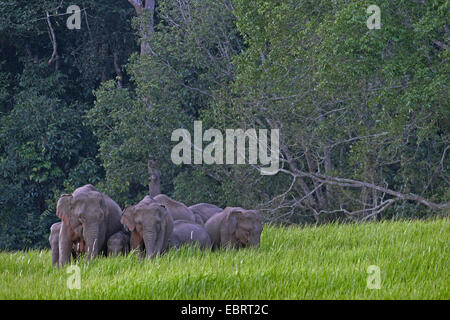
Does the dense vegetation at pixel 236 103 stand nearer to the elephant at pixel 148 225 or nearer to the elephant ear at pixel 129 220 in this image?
the elephant at pixel 148 225

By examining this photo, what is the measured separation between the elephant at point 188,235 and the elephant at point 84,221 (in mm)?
830

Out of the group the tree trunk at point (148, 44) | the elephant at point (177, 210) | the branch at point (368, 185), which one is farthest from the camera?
the tree trunk at point (148, 44)

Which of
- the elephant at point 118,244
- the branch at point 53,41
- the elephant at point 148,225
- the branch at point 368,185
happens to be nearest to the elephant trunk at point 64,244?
the elephant at point 118,244

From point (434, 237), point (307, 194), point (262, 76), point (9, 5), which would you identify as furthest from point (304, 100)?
point (9, 5)

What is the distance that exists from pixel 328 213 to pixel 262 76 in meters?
3.22

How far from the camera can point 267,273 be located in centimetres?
652

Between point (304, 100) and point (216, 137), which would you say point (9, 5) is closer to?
point (216, 137)

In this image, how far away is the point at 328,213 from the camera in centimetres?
1531

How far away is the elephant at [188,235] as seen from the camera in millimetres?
8430

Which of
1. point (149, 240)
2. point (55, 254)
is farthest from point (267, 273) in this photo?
point (55, 254)

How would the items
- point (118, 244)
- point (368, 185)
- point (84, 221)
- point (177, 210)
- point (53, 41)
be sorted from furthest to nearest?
1. point (53, 41)
2. point (368, 185)
3. point (177, 210)
4. point (118, 244)
5. point (84, 221)

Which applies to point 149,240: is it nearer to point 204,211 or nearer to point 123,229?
point 123,229

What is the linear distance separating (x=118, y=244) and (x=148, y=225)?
0.52m

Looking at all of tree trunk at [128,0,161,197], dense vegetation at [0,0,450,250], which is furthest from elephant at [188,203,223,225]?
tree trunk at [128,0,161,197]
